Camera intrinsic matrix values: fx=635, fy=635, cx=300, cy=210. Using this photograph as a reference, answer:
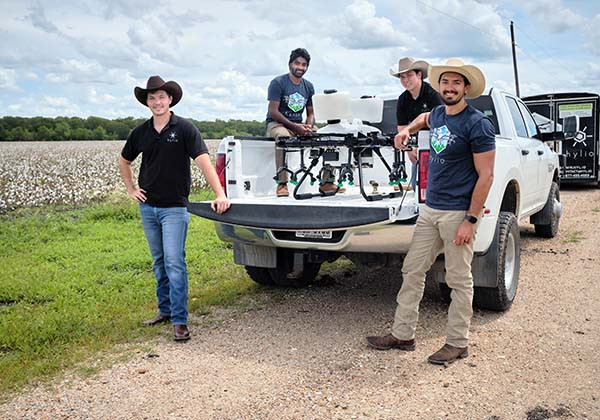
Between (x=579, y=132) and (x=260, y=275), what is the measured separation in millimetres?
12982

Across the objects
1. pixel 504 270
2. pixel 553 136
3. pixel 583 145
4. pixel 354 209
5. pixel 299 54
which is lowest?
pixel 504 270

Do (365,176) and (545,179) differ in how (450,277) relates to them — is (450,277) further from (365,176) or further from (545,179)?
(545,179)

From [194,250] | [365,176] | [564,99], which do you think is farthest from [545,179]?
[564,99]

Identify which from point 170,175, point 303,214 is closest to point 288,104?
point 170,175

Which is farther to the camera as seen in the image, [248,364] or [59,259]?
[59,259]

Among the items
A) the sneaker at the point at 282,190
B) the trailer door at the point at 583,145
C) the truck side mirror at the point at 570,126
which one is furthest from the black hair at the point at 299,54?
the truck side mirror at the point at 570,126

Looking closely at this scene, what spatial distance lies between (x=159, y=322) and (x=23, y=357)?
112 centimetres

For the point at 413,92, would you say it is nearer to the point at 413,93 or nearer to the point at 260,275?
the point at 413,93

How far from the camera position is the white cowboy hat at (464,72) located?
4203mm

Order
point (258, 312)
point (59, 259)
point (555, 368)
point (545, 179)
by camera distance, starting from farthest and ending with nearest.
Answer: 1. point (59, 259)
2. point (545, 179)
3. point (258, 312)
4. point (555, 368)

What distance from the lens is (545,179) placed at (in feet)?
25.3

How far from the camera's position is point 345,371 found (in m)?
4.23

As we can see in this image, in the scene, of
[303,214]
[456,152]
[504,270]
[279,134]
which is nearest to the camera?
[456,152]

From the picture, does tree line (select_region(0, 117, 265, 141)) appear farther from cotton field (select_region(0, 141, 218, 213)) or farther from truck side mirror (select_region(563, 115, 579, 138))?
truck side mirror (select_region(563, 115, 579, 138))
